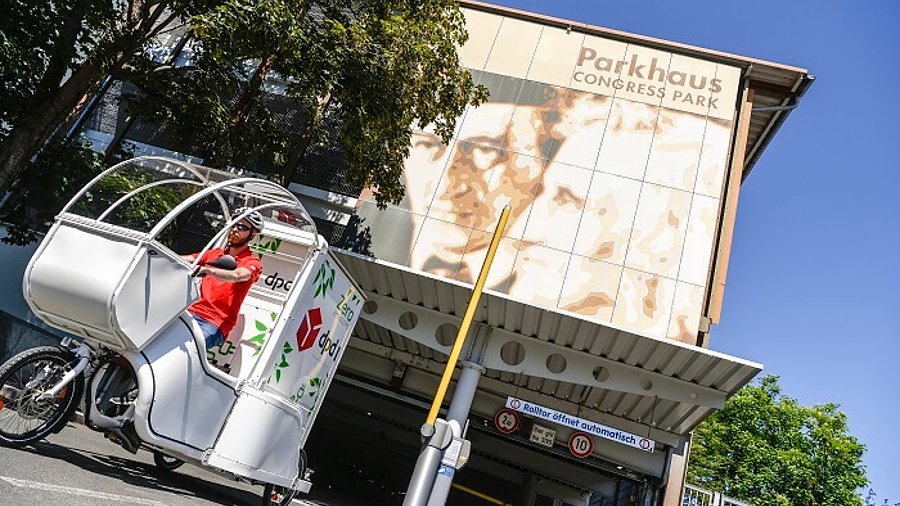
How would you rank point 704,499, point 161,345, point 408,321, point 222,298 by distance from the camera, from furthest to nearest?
point 704,499
point 408,321
point 222,298
point 161,345

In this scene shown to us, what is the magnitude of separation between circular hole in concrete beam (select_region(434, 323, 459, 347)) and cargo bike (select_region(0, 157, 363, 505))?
10.7 meters

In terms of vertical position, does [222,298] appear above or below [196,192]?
below

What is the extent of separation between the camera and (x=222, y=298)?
620 cm

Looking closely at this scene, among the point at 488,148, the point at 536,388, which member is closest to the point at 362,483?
the point at 536,388

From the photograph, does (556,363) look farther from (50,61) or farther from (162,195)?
(162,195)

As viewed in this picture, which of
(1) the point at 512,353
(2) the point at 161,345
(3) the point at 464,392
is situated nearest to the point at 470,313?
(2) the point at 161,345

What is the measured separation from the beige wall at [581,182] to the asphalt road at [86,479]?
972 centimetres

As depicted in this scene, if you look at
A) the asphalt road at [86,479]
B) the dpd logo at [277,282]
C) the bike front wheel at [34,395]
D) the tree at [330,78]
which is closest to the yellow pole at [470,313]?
the dpd logo at [277,282]

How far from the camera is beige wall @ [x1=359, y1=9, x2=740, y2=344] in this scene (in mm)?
15906

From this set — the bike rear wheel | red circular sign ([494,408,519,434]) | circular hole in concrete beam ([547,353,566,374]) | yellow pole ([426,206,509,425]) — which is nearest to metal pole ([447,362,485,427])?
circular hole in concrete beam ([547,353,566,374])

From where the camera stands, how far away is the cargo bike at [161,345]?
5.11m

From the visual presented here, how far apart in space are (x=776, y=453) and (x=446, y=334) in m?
27.5

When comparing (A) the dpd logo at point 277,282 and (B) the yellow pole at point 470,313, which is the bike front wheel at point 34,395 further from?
(B) the yellow pole at point 470,313

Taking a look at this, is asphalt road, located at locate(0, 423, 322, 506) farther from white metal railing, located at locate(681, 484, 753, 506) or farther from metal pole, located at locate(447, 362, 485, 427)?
white metal railing, located at locate(681, 484, 753, 506)
